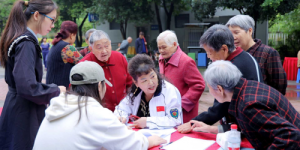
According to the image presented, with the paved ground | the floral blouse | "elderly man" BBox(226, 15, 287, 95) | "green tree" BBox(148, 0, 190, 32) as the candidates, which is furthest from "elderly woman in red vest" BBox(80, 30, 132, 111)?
"green tree" BBox(148, 0, 190, 32)

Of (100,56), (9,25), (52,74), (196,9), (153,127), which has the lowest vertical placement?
(153,127)

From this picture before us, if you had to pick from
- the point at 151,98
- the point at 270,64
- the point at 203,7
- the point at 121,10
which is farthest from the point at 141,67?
the point at 121,10

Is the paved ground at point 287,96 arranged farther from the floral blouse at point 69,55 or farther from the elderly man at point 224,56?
the elderly man at point 224,56

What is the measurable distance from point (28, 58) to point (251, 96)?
1619 mm

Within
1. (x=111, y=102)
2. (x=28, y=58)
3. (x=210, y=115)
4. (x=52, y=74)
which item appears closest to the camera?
(x=28, y=58)

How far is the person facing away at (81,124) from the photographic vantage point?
1672mm

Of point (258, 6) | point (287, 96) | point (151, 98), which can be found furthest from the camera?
point (258, 6)

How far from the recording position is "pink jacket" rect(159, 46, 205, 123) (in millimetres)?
3131

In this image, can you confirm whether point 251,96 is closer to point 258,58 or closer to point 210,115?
point 210,115

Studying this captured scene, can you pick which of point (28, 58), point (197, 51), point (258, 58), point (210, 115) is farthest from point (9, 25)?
point (197, 51)

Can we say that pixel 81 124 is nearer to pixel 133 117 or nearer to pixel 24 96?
pixel 24 96

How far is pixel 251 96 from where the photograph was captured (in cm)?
177

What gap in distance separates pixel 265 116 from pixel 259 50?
1.58 m

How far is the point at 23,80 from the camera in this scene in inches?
81.8
